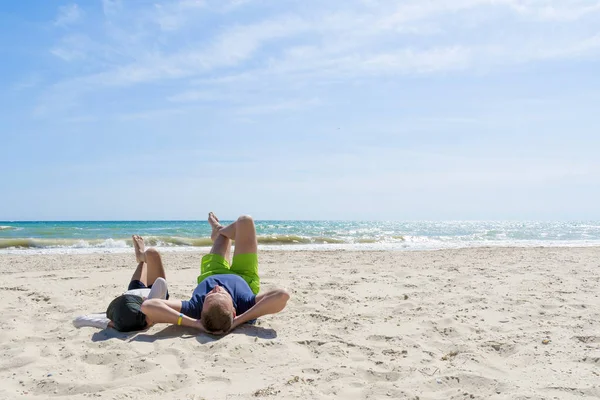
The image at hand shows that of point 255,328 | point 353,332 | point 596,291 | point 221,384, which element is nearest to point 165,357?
point 221,384

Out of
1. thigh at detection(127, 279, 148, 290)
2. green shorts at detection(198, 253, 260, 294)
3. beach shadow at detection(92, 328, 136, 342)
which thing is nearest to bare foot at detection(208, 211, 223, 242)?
green shorts at detection(198, 253, 260, 294)

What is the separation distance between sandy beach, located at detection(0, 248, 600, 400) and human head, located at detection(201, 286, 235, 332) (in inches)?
4.1

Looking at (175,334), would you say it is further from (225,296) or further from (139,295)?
(139,295)

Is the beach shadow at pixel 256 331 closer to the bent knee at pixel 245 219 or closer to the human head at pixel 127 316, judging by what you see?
the human head at pixel 127 316

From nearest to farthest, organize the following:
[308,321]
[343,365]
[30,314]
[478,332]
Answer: [343,365] < [478,332] < [308,321] < [30,314]

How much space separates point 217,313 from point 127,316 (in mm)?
834

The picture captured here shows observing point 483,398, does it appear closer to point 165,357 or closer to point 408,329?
point 408,329

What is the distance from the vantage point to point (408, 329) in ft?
14.2

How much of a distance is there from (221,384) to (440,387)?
1.45m

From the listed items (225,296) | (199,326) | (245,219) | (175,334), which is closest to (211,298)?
(225,296)

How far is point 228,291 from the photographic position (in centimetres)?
452

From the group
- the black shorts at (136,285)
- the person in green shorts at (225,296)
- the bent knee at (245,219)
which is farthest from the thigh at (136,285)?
the bent knee at (245,219)

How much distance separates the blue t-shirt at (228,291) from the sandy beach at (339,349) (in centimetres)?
21

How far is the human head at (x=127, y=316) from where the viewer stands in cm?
421
